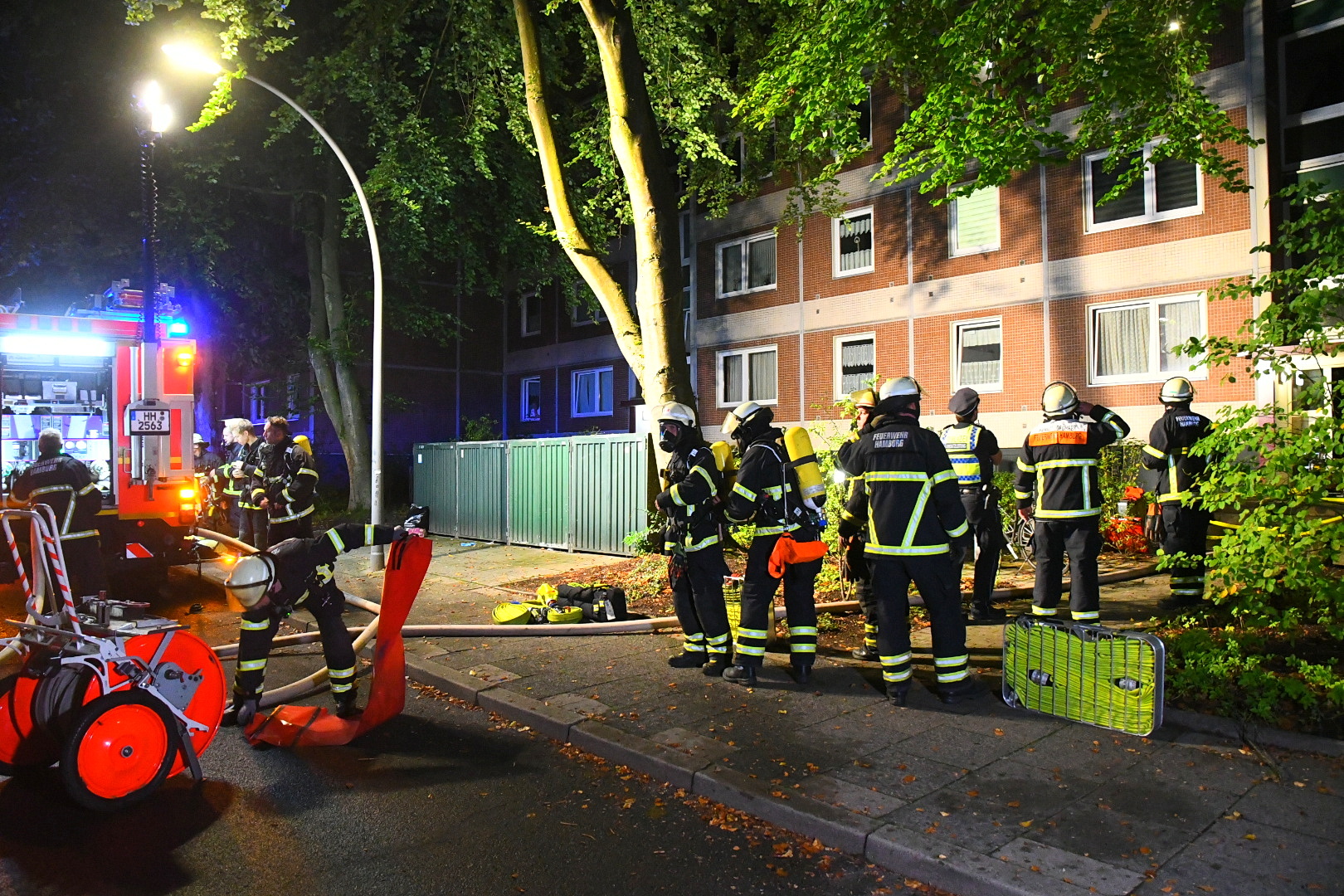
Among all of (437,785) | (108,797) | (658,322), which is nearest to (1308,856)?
(437,785)

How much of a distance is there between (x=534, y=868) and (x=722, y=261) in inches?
765

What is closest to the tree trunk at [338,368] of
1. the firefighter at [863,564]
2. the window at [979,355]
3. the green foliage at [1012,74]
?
the green foliage at [1012,74]

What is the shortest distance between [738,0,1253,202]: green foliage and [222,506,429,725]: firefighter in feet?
21.3

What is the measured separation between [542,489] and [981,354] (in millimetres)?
9098

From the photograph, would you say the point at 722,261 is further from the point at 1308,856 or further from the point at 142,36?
the point at 1308,856

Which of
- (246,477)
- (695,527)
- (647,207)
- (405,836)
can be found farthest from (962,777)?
(246,477)

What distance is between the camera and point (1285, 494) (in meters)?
4.89

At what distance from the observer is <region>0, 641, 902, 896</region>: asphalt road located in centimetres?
359

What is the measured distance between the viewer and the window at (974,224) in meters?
17.0

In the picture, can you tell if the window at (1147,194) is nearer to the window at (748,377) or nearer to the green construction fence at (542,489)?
the window at (748,377)

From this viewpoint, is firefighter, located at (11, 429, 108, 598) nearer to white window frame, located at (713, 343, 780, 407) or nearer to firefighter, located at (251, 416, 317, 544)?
firefighter, located at (251, 416, 317, 544)

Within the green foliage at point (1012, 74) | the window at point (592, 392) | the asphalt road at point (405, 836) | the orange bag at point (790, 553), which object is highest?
the green foliage at point (1012, 74)

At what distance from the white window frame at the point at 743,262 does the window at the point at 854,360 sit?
94.4 inches

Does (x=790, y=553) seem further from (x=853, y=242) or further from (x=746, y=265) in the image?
(x=746, y=265)
